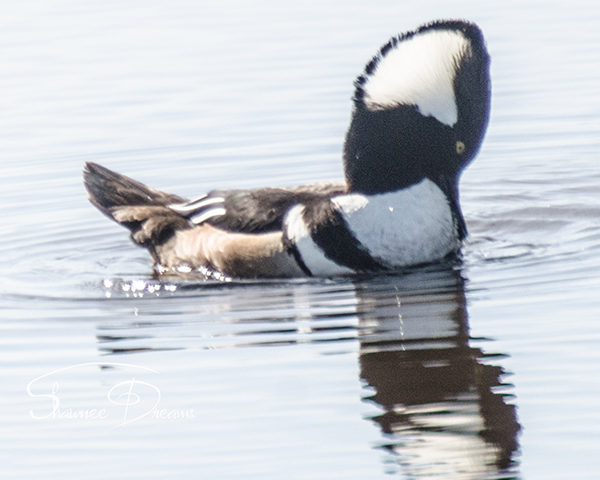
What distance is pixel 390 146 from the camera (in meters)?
8.05

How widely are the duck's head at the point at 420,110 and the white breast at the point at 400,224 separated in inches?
4.8

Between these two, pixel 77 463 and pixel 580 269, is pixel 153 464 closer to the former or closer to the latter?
pixel 77 463

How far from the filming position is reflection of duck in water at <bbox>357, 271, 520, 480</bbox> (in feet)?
17.0

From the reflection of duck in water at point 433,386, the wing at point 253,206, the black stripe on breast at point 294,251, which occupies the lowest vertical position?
the reflection of duck in water at point 433,386

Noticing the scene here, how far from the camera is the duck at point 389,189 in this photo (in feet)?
25.7

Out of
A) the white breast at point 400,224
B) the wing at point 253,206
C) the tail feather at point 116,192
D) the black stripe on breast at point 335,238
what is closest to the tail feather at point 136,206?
the tail feather at point 116,192

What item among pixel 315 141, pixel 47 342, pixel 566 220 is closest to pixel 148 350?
pixel 47 342

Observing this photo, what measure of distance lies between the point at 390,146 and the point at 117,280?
2.01 meters

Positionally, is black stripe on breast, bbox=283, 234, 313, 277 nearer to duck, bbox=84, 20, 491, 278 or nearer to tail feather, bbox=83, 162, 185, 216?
duck, bbox=84, 20, 491, 278

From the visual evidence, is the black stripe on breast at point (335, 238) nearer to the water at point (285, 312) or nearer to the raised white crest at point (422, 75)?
the water at point (285, 312)

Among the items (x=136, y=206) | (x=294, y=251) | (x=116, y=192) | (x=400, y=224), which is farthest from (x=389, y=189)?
(x=116, y=192)

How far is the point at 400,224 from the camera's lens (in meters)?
7.88

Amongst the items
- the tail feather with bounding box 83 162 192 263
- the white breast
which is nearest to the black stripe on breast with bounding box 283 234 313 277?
the white breast

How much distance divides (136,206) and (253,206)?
1.17m
